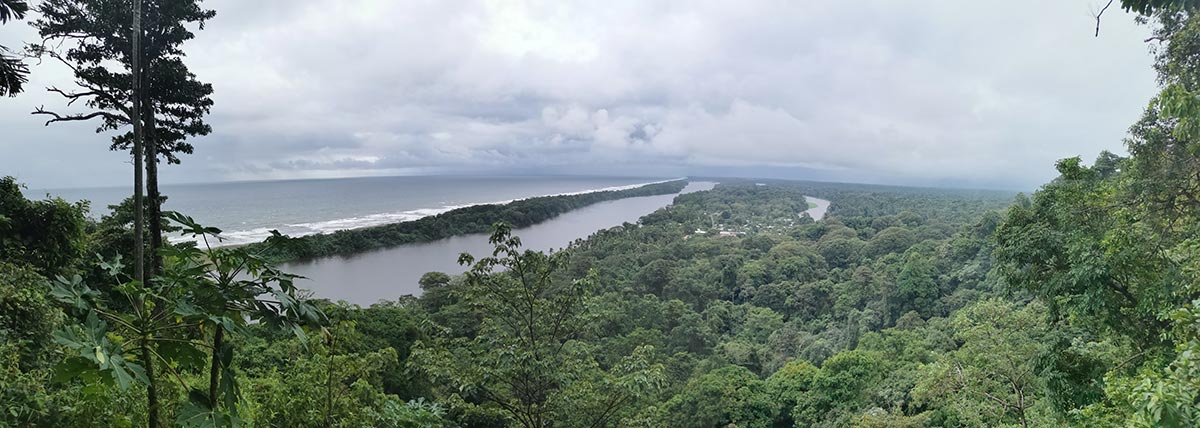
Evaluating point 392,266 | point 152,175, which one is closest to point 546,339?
point 152,175

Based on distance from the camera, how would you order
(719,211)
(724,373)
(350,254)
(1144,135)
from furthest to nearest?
(719,211) < (350,254) < (724,373) < (1144,135)

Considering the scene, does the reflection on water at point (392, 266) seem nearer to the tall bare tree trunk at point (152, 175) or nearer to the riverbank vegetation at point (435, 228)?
Result: the riverbank vegetation at point (435, 228)

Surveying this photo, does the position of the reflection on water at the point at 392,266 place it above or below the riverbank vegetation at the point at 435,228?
→ below

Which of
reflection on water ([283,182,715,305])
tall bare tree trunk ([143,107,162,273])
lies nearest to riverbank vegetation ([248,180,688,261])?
reflection on water ([283,182,715,305])

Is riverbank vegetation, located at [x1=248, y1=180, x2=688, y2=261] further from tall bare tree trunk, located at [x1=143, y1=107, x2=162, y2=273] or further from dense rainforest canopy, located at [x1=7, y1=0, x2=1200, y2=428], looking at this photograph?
dense rainforest canopy, located at [x1=7, y1=0, x2=1200, y2=428]

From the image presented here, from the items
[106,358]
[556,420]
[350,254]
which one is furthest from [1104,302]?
[350,254]

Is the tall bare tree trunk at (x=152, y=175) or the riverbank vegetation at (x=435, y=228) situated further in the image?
the riverbank vegetation at (x=435, y=228)

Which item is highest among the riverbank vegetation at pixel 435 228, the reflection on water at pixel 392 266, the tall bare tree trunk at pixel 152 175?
the tall bare tree trunk at pixel 152 175

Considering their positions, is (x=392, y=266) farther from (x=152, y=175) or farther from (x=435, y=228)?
(x=152, y=175)

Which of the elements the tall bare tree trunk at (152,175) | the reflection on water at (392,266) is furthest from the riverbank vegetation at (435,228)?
the tall bare tree trunk at (152,175)

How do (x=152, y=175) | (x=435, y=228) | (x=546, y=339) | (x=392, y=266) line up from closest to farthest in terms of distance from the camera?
(x=546, y=339) < (x=152, y=175) < (x=392, y=266) < (x=435, y=228)

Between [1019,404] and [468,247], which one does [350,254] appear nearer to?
[468,247]
